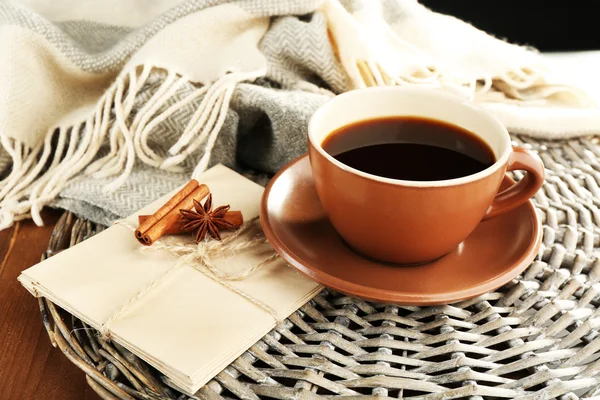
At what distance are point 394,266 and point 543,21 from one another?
1.43 m

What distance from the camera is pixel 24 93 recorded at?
0.81 metres

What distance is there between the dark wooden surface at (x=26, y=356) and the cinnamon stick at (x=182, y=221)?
0.13 metres

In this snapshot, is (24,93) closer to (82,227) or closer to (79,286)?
(82,227)

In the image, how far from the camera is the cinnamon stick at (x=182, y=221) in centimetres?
64

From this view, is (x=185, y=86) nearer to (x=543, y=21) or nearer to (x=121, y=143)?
(x=121, y=143)

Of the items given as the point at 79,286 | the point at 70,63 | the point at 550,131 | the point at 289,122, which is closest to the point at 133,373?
the point at 79,286

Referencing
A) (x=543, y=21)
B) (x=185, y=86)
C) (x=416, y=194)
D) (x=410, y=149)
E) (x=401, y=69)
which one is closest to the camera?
(x=416, y=194)

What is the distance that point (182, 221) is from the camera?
65cm

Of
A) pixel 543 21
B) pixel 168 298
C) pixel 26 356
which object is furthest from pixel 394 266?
pixel 543 21

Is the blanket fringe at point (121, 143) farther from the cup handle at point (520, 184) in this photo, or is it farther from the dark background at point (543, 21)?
the dark background at point (543, 21)

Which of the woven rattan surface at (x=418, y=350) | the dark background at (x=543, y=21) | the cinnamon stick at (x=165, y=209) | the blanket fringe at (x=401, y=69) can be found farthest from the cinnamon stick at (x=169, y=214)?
the dark background at (x=543, y=21)

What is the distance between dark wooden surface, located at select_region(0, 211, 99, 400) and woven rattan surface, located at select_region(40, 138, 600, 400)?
0.03 meters

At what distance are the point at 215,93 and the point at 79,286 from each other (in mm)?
295

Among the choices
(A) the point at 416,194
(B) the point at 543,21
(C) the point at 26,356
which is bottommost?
(B) the point at 543,21
